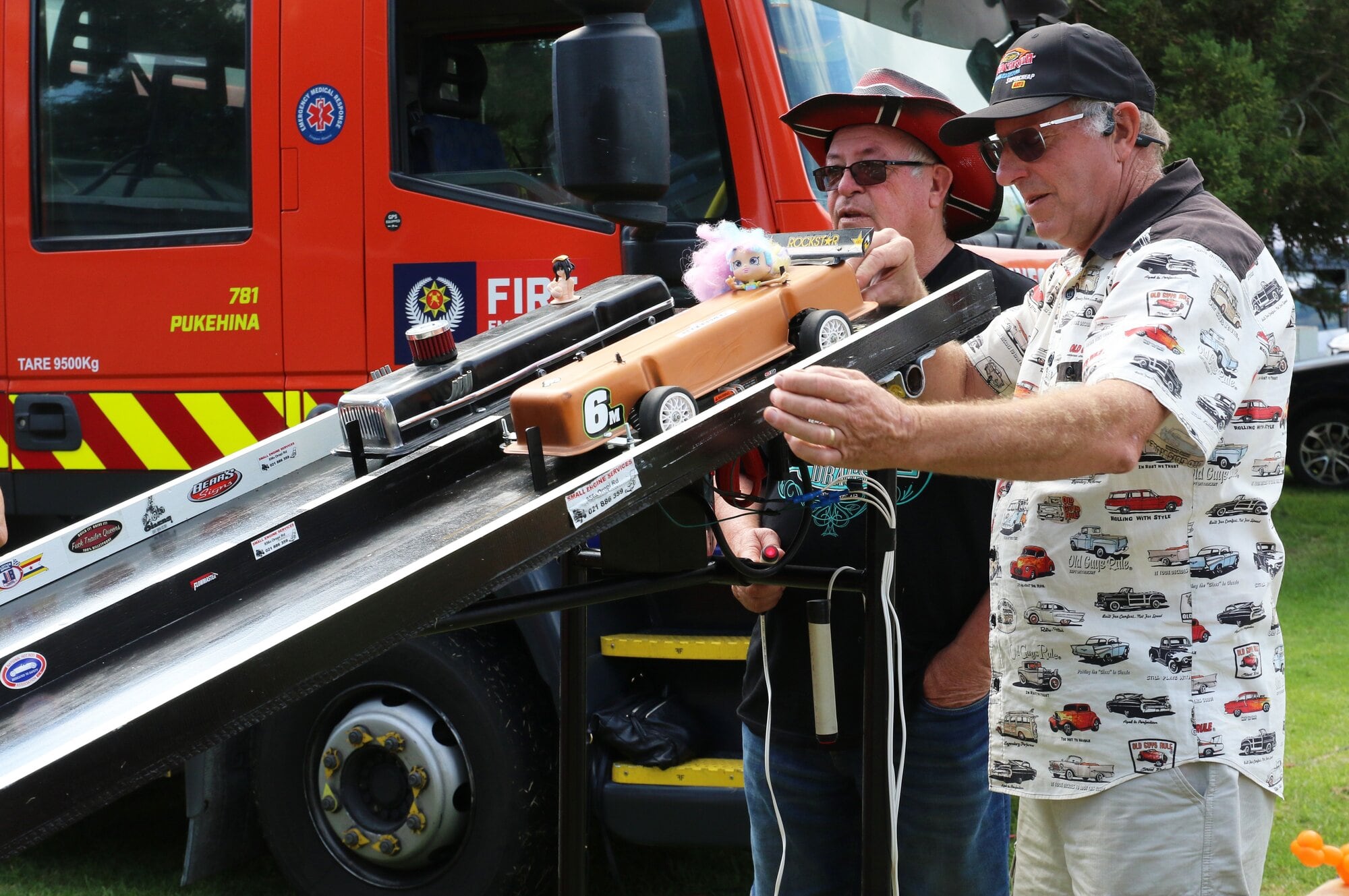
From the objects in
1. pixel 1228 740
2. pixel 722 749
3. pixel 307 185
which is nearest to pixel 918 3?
pixel 307 185

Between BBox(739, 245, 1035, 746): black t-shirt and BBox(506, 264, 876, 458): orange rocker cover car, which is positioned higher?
BBox(506, 264, 876, 458): orange rocker cover car

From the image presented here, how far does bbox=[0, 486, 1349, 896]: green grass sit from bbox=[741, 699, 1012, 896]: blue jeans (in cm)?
184

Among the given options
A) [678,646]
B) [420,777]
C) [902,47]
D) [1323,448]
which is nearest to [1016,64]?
[902,47]

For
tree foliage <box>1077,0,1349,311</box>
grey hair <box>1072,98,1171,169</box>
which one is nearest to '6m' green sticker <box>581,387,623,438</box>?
grey hair <box>1072,98,1171,169</box>

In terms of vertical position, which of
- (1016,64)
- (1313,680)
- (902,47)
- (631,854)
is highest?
(902,47)

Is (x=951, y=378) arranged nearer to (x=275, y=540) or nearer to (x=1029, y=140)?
(x=1029, y=140)

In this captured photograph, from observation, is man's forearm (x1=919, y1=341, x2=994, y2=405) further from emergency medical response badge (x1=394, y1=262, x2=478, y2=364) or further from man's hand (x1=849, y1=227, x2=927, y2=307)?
emergency medical response badge (x1=394, y1=262, x2=478, y2=364)

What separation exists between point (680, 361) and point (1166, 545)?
0.75 metres

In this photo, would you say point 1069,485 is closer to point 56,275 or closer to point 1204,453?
point 1204,453

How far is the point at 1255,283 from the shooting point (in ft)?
6.42

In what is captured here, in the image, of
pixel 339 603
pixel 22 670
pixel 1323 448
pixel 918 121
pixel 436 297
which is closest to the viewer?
pixel 339 603

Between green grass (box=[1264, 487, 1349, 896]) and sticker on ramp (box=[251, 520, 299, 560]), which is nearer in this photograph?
sticker on ramp (box=[251, 520, 299, 560])

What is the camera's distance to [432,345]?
91.5 inches

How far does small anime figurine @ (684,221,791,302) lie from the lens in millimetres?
2266
